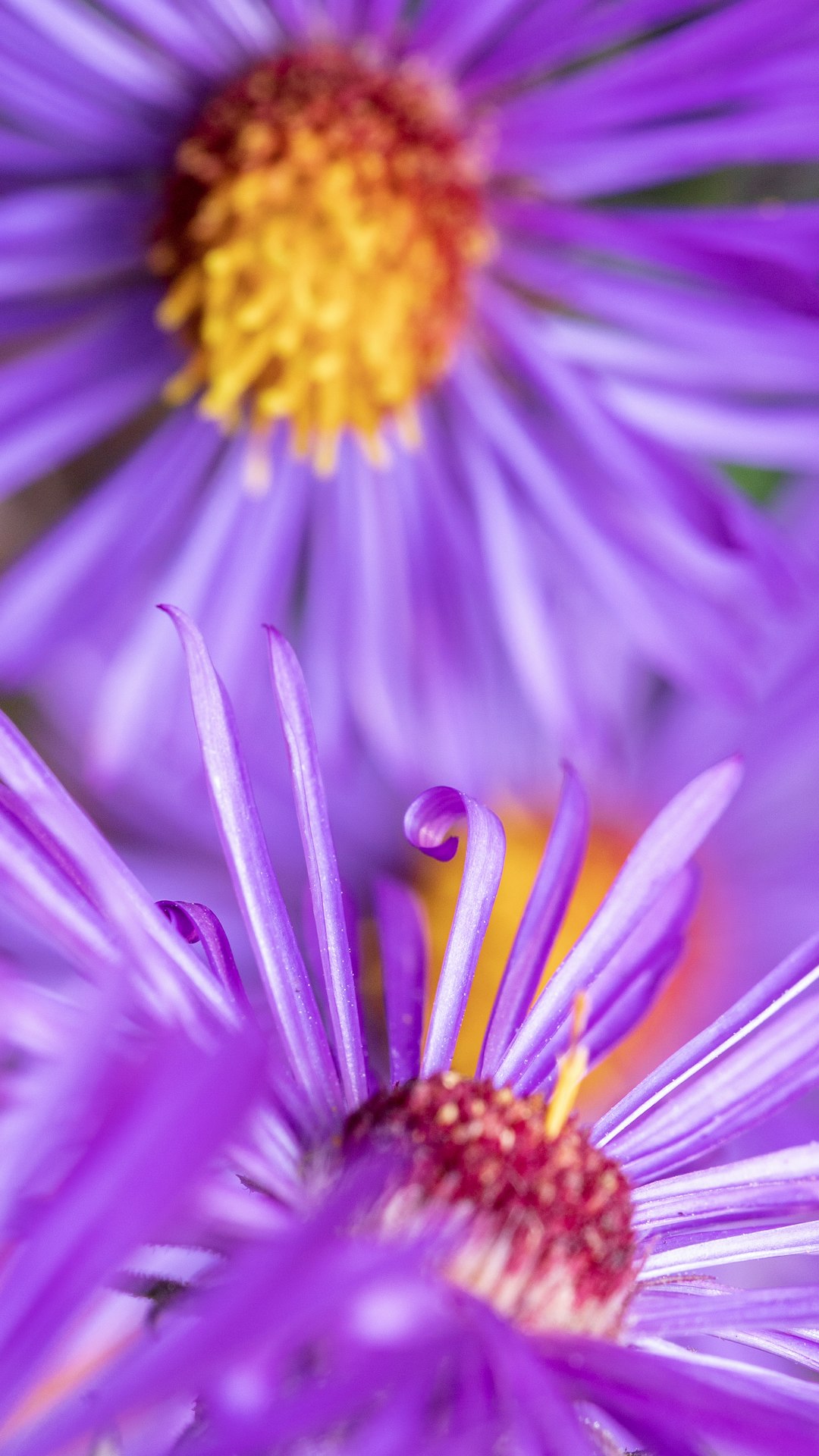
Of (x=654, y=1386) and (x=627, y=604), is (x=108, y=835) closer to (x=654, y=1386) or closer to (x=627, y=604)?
(x=627, y=604)

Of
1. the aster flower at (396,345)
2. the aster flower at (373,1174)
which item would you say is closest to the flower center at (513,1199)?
the aster flower at (373,1174)

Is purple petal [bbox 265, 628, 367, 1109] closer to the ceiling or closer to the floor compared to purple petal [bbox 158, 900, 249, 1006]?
closer to the ceiling

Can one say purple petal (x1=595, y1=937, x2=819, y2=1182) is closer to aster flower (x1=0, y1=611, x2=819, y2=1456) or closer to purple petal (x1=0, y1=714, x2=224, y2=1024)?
aster flower (x1=0, y1=611, x2=819, y2=1456)

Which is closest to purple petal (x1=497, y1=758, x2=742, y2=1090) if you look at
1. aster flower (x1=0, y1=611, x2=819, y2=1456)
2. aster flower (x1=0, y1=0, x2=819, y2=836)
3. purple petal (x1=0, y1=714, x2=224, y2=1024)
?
aster flower (x1=0, y1=611, x2=819, y2=1456)

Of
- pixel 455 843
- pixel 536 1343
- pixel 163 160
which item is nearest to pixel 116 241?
pixel 163 160

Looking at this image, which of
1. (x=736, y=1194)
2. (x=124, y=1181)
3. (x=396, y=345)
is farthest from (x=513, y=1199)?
(x=396, y=345)

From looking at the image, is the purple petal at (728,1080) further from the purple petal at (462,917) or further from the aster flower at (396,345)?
the aster flower at (396,345)

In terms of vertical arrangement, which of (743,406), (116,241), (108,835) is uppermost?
(743,406)
